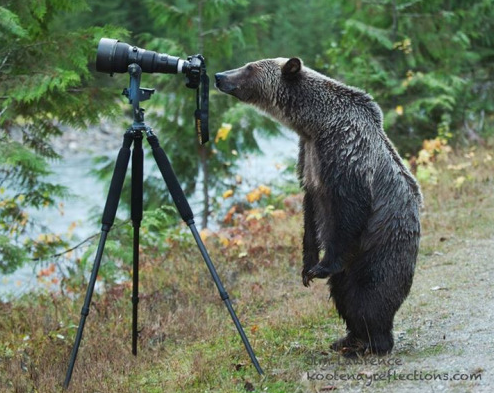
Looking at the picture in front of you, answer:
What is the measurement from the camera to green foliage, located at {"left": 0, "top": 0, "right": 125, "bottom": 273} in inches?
267

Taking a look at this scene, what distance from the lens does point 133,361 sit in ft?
18.8

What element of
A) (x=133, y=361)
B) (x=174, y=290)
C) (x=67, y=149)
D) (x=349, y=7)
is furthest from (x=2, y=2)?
(x=67, y=149)

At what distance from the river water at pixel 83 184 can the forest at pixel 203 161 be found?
582 mm

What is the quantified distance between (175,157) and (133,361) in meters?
6.69

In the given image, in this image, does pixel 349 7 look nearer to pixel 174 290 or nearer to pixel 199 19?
pixel 199 19

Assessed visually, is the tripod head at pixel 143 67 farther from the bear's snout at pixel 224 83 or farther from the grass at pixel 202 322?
the grass at pixel 202 322

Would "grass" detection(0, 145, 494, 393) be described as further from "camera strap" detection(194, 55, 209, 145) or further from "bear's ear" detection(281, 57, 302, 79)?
"bear's ear" detection(281, 57, 302, 79)

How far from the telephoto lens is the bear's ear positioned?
863 mm

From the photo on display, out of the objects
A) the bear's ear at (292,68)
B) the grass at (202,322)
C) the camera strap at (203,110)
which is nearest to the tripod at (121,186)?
the camera strap at (203,110)

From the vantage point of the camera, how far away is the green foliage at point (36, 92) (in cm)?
679

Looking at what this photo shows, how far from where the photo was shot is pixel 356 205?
506 cm

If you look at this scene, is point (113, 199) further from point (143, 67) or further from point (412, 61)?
point (412, 61)

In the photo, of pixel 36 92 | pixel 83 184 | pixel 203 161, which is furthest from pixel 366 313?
pixel 83 184

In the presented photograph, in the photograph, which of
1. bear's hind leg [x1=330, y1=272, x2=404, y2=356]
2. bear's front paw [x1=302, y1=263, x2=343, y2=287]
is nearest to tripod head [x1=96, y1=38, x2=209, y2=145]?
bear's front paw [x1=302, y1=263, x2=343, y2=287]
